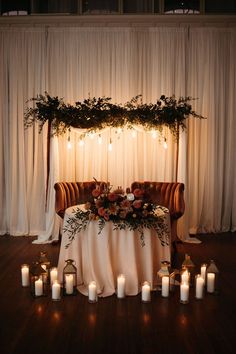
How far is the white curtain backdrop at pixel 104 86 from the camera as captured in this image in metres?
6.36

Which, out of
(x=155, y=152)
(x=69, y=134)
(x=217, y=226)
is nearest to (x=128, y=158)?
(x=155, y=152)

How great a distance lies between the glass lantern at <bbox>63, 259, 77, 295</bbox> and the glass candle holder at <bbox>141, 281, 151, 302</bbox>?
686mm

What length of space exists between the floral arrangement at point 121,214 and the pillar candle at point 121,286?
40 cm

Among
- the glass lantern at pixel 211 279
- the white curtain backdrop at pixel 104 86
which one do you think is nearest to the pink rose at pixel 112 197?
the glass lantern at pixel 211 279

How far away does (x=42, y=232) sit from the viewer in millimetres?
6332

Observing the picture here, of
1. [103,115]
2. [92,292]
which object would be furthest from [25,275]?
[103,115]

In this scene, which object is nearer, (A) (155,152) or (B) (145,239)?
(B) (145,239)

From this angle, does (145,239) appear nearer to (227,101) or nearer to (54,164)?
(54,164)

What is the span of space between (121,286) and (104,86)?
12.6 feet

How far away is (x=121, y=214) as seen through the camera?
3.71 m

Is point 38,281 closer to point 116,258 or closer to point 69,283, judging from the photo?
point 69,283

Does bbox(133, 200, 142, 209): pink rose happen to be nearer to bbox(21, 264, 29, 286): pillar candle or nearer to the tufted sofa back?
bbox(21, 264, 29, 286): pillar candle

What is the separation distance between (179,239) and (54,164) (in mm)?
2278

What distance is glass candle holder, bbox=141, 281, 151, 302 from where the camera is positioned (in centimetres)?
354
